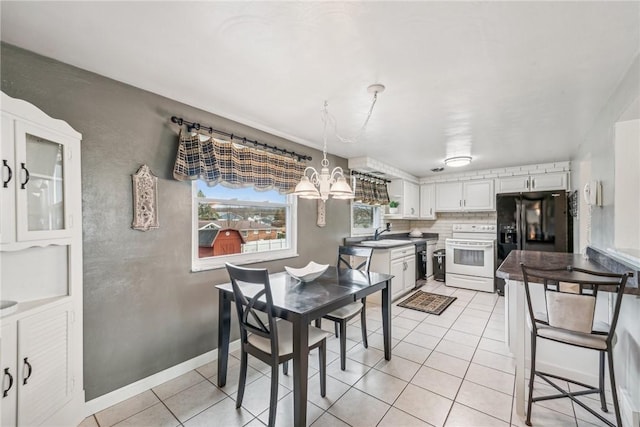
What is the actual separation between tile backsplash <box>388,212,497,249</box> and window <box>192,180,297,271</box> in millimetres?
3083

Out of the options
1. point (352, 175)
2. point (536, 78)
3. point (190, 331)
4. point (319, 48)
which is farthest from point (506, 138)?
point (190, 331)

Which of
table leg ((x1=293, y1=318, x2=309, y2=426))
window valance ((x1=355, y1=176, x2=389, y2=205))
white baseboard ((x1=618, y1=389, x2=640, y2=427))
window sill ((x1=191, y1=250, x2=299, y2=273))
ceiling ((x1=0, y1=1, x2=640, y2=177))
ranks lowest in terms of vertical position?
white baseboard ((x1=618, y1=389, x2=640, y2=427))

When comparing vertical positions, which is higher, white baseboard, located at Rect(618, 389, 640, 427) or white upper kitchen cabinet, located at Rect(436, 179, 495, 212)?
white upper kitchen cabinet, located at Rect(436, 179, 495, 212)

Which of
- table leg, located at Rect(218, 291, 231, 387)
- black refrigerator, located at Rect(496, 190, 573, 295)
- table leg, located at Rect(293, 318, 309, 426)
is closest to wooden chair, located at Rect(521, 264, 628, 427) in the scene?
table leg, located at Rect(293, 318, 309, 426)

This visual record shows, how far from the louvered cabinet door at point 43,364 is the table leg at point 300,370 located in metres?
1.36

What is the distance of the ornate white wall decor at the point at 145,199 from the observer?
1.98m

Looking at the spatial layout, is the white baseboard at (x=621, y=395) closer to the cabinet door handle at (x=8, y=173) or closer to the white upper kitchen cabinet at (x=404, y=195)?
the white upper kitchen cabinet at (x=404, y=195)

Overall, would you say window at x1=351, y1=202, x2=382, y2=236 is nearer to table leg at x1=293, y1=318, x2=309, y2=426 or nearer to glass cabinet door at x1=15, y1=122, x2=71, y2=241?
table leg at x1=293, y1=318, x2=309, y2=426

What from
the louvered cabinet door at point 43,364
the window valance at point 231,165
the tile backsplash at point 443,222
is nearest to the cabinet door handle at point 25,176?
the louvered cabinet door at point 43,364

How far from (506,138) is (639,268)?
6.96 feet

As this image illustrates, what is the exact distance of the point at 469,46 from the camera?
1515mm

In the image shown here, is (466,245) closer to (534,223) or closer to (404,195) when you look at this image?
(534,223)

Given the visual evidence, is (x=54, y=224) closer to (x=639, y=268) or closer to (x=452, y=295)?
(x=639, y=268)

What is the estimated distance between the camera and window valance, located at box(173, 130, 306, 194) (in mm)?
2230
